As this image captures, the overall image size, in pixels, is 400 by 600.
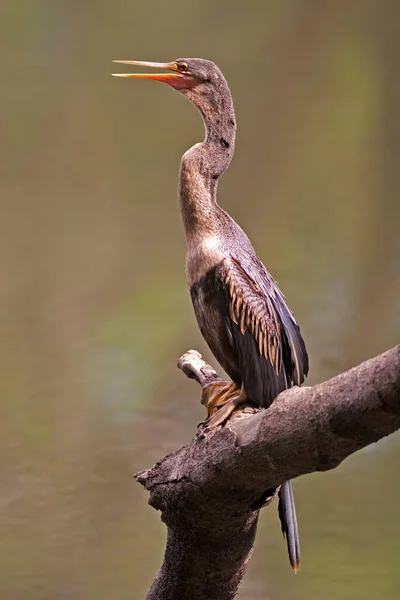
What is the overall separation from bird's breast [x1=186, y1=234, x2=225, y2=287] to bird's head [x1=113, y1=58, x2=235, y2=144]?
0.88 feet

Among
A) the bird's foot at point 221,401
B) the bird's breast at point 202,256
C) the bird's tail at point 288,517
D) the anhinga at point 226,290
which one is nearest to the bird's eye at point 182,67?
the anhinga at point 226,290

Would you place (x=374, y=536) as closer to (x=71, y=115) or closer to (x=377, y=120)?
(x=377, y=120)

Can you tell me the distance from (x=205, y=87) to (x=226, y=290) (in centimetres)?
49

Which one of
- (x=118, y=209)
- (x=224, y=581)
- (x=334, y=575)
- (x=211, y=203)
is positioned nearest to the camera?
(x=224, y=581)

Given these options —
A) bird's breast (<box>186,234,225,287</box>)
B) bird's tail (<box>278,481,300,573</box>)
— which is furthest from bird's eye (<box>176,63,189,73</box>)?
bird's tail (<box>278,481,300,573</box>)

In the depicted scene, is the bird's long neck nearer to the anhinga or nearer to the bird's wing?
the anhinga

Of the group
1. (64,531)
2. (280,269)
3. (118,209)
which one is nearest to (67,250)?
(118,209)

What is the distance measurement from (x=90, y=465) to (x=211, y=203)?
1.57 m

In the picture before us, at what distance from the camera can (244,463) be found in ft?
4.53

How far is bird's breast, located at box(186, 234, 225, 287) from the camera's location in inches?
69.2

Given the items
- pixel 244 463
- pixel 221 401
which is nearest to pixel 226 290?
pixel 221 401

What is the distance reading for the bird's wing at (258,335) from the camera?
1.72 meters

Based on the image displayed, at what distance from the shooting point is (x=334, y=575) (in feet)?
9.70

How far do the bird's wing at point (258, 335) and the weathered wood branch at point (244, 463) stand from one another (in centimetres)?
9
